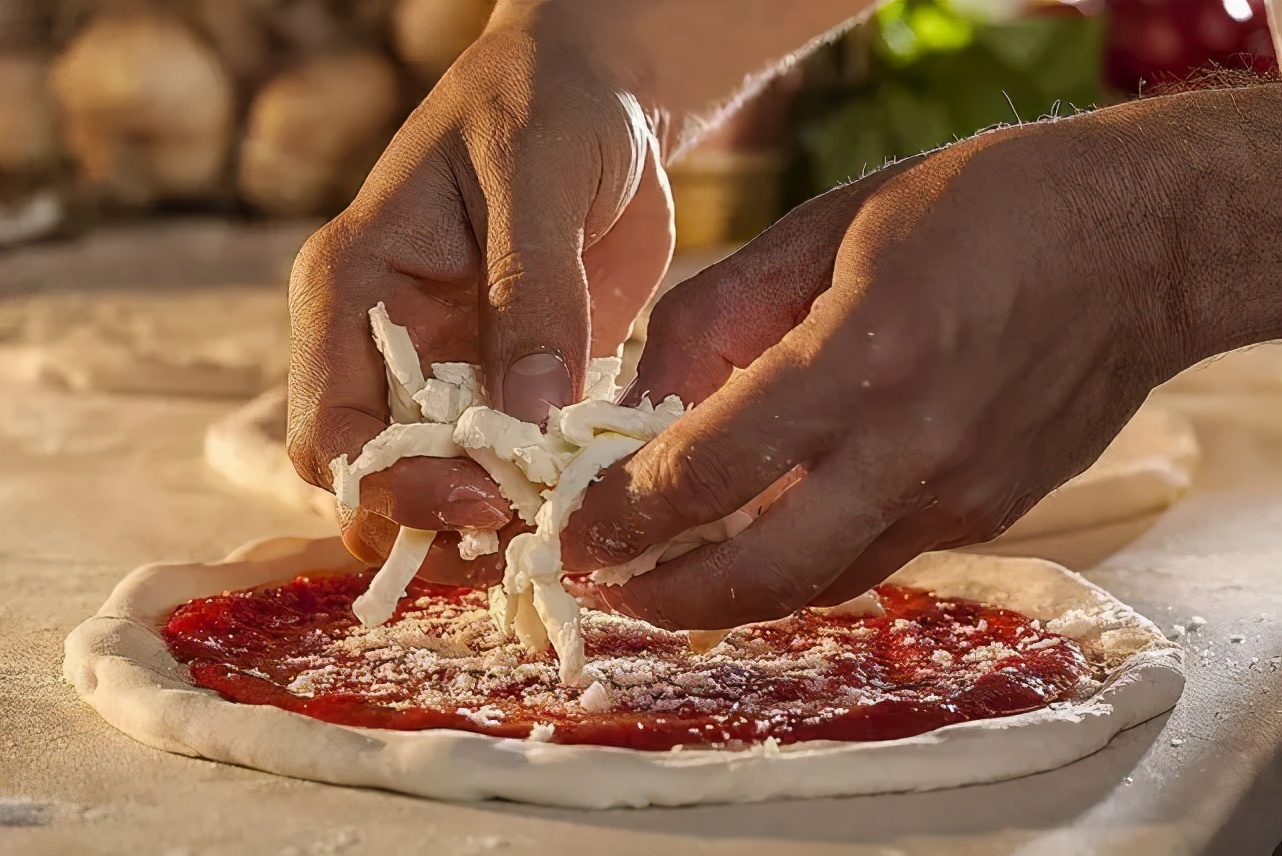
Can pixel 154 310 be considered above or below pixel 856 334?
below

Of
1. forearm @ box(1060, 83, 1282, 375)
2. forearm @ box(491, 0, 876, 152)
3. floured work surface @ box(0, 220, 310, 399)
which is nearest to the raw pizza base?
forearm @ box(1060, 83, 1282, 375)

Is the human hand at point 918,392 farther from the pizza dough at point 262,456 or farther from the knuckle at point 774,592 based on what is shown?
the pizza dough at point 262,456

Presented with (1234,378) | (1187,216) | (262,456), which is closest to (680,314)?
(1187,216)

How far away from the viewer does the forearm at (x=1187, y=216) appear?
1162 millimetres

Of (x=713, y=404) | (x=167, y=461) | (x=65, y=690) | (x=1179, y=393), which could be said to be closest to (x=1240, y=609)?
(x=713, y=404)

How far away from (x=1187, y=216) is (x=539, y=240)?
62cm

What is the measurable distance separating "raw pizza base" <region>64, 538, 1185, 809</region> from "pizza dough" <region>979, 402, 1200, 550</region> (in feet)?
1.76

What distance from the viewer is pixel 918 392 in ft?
3.61

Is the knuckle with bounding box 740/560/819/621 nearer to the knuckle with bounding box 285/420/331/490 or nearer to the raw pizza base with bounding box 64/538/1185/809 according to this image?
the raw pizza base with bounding box 64/538/1185/809

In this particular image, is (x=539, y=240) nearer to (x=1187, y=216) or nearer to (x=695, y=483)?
(x=695, y=483)

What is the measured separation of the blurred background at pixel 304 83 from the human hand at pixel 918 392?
254 centimetres

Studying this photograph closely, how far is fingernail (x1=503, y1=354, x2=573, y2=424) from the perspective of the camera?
1309 mm

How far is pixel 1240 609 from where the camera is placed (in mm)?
1647

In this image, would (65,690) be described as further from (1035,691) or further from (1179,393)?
(1179,393)
